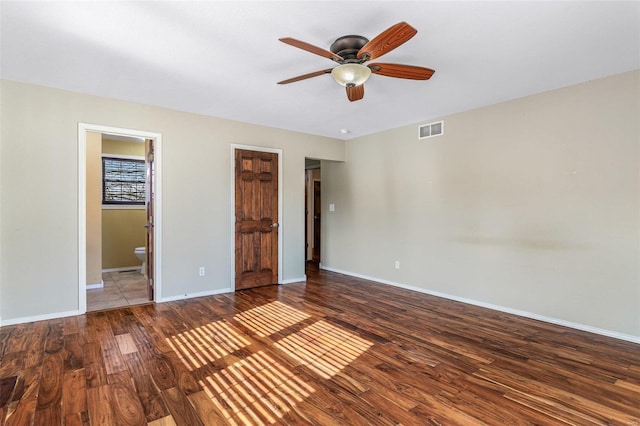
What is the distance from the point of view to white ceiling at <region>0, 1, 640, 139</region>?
2.10 meters

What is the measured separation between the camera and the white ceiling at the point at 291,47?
2.10 meters

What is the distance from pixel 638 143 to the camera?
300 cm

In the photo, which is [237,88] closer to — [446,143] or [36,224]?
[36,224]

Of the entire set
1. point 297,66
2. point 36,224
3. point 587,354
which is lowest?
point 587,354

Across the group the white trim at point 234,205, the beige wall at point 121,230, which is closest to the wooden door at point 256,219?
the white trim at point 234,205

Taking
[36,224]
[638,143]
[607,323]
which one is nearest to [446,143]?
[638,143]

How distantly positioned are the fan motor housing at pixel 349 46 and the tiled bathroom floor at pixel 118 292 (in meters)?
3.87

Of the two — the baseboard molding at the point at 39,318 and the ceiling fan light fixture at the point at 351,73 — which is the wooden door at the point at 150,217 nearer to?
the baseboard molding at the point at 39,318

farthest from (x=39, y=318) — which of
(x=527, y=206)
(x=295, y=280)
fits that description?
(x=527, y=206)

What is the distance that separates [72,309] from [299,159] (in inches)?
146

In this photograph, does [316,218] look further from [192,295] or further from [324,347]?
[324,347]

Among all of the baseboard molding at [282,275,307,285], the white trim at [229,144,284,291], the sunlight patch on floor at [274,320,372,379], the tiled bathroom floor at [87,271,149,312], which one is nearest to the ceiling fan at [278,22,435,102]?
the sunlight patch on floor at [274,320,372,379]

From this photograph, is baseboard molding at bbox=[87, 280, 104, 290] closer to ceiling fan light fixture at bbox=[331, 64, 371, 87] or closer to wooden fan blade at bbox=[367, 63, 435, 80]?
ceiling fan light fixture at bbox=[331, 64, 371, 87]

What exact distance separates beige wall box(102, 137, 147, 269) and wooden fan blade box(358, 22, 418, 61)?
573cm
